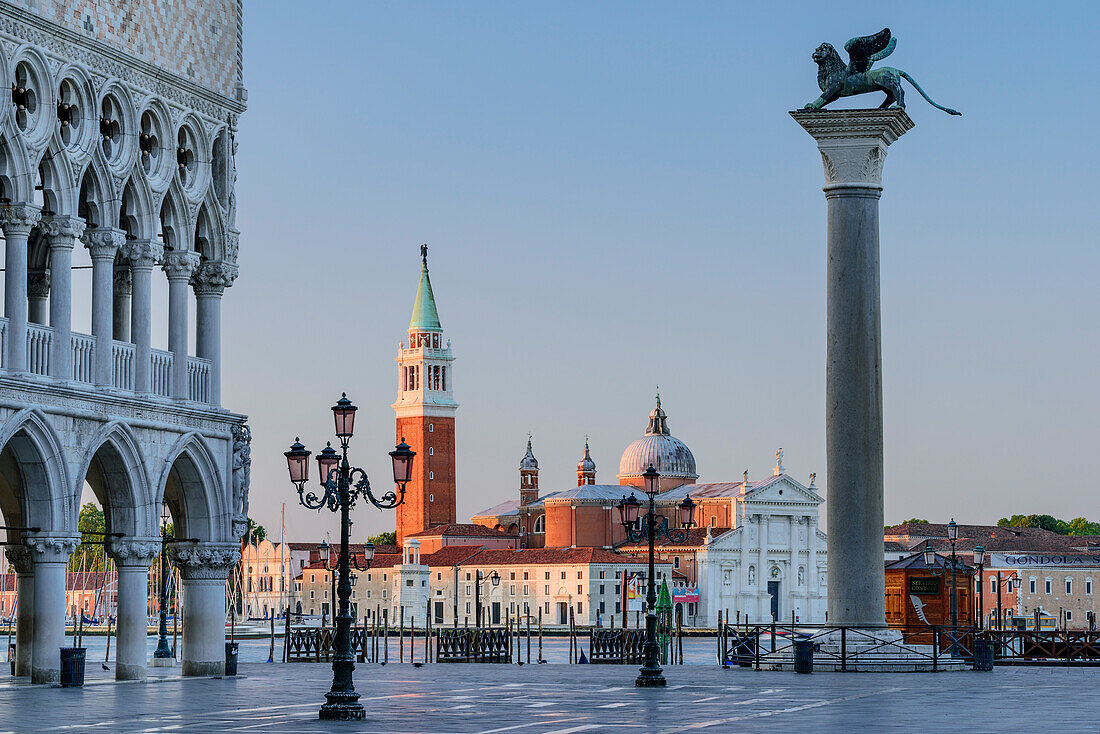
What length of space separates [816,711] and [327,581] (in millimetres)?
156363

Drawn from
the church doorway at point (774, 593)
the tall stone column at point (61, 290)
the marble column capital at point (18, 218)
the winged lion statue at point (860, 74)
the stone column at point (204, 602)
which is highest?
the winged lion statue at point (860, 74)

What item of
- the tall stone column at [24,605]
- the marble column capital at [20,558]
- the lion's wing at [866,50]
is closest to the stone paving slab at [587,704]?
the tall stone column at [24,605]

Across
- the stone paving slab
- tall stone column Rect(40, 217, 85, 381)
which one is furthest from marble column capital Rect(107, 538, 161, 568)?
tall stone column Rect(40, 217, 85, 381)

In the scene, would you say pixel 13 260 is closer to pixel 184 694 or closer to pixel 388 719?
pixel 184 694

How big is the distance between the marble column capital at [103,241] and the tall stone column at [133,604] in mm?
4759

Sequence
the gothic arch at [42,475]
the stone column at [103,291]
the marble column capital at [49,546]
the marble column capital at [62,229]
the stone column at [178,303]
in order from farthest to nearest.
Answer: the stone column at [178,303] → the stone column at [103,291] → the marble column capital at [62,229] → the marble column capital at [49,546] → the gothic arch at [42,475]

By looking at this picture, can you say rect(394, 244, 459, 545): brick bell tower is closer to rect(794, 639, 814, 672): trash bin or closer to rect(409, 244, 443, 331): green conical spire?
rect(409, 244, 443, 331): green conical spire

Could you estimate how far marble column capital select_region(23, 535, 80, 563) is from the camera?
91.0 ft

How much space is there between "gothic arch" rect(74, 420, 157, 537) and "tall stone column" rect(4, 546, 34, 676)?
4.84ft

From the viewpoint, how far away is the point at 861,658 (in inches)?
1238

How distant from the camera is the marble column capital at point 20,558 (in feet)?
97.9

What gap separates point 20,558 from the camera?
3006 centimetres

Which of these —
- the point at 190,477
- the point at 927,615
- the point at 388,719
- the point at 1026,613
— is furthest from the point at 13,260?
the point at 1026,613

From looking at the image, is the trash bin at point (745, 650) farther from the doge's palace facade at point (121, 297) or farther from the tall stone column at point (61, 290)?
the tall stone column at point (61, 290)
